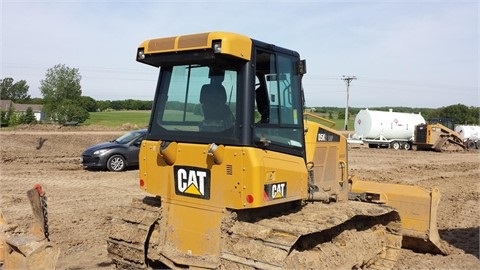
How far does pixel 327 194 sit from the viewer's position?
6305 mm

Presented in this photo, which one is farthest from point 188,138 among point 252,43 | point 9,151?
point 9,151

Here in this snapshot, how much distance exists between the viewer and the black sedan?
16625mm

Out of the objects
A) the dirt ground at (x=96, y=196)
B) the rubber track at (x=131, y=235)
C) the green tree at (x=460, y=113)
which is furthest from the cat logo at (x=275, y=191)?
the green tree at (x=460, y=113)

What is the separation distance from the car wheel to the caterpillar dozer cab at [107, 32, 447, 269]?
37.0 ft

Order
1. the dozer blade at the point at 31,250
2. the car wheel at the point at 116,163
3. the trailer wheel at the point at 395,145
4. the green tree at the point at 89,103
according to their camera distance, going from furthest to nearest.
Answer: the green tree at the point at 89,103 → the trailer wheel at the point at 395,145 → the car wheel at the point at 116,163 → the dozer blade at the point at 31,250

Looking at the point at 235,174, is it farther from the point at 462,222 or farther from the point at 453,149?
the point at 453,149

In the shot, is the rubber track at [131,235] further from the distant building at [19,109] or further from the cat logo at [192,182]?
the distant building at [19,109]

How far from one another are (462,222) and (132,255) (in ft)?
25.0

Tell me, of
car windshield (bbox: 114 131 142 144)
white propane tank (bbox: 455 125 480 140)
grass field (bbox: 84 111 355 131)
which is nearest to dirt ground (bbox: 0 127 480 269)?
car windshield (bbox: 114 131 142 144)

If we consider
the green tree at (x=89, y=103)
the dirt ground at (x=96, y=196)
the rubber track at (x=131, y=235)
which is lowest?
the dirt ground at (x=96, y=196)

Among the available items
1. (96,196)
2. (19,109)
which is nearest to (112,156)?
(96,196)

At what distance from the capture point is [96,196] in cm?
1186

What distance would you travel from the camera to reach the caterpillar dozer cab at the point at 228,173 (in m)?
4.74

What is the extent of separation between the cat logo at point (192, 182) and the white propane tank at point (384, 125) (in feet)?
105
